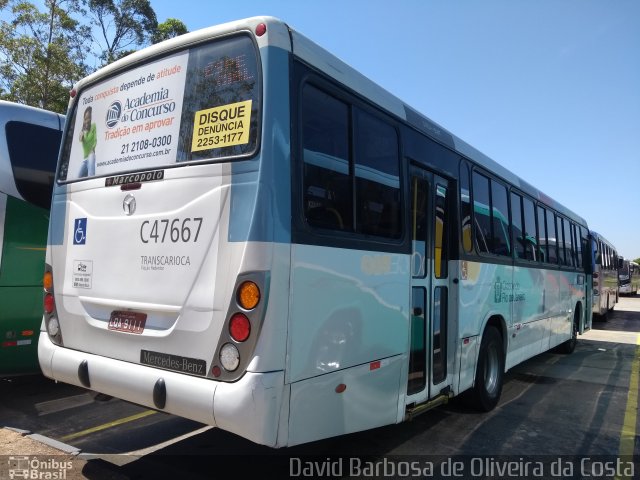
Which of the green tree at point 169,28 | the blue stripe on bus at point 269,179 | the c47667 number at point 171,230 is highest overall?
the green tree at point 169,28

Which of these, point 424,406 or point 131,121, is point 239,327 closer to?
point 131,121

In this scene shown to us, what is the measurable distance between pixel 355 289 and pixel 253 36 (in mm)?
1842

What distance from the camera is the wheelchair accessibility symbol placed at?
3.92 metres

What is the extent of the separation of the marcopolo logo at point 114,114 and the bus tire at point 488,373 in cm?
466

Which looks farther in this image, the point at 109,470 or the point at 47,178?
the point at 47,178

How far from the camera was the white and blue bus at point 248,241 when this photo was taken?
2895mm

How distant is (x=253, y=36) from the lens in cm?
310

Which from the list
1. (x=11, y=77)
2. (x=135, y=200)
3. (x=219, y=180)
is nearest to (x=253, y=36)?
(x=219, y=180)

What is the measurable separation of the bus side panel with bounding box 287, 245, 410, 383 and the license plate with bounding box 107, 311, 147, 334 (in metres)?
1.18

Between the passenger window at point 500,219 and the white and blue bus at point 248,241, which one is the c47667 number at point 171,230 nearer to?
the white and blue bus at point 248,241

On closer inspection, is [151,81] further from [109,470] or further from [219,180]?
[109,470]

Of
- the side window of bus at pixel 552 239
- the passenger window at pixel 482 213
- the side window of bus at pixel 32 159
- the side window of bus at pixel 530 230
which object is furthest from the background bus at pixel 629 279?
the side window of bus at pixel 32 159

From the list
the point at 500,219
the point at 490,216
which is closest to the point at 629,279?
the point at 500,219

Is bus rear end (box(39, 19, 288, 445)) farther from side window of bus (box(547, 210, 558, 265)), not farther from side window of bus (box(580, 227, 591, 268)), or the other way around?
side window of bus (box(580, 227, 591, 268))
